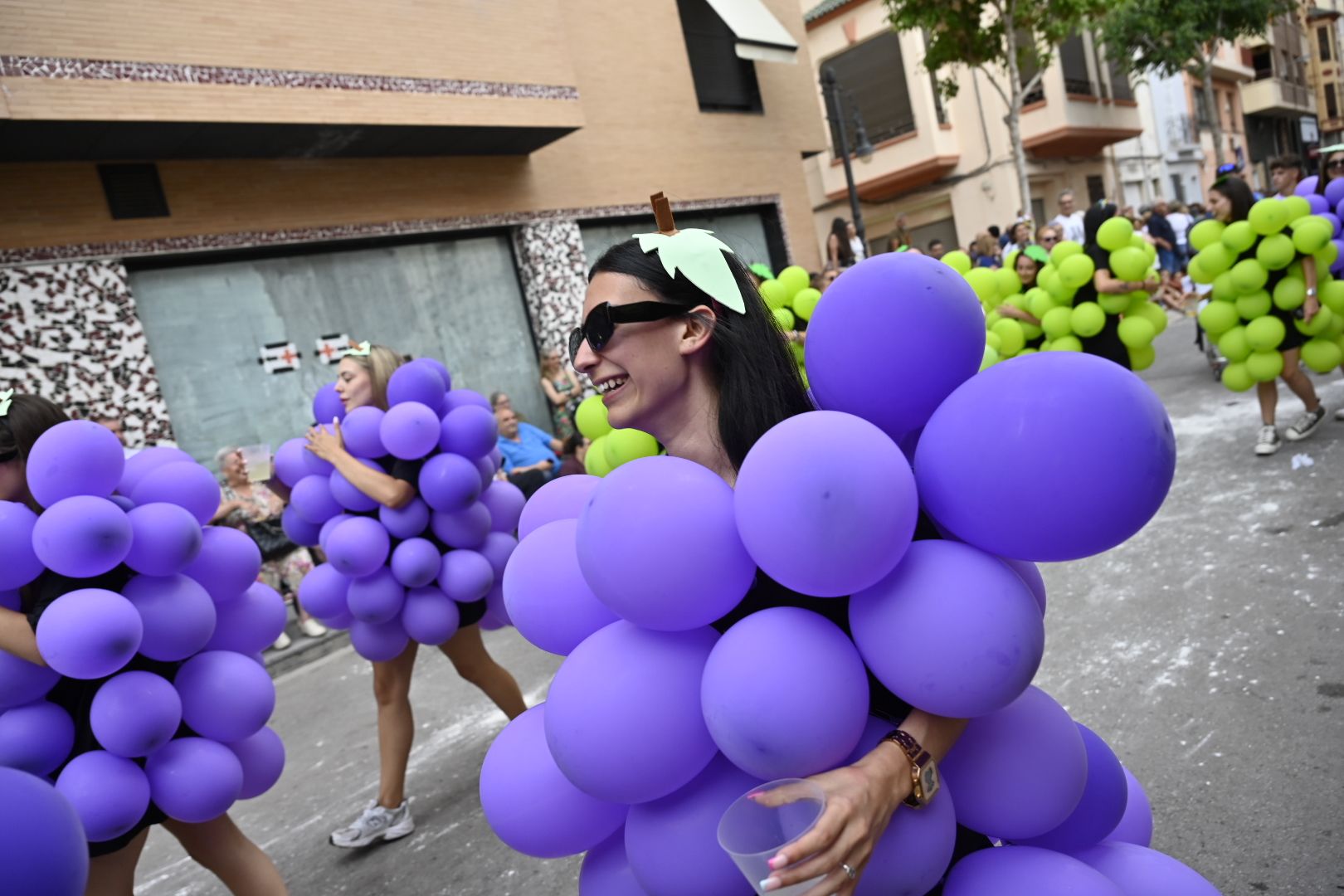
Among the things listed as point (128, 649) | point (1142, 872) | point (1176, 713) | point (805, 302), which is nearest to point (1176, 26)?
point (805, 302)

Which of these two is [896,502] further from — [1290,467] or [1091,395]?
[1290,467]

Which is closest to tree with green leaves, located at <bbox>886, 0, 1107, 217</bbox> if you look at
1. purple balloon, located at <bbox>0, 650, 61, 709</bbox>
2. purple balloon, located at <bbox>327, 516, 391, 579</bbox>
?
purple balloon, located at <bbox>327, 516, 391, 579</bbox>

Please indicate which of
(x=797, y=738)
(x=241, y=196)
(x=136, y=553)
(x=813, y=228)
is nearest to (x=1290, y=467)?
(x=797, y=738)

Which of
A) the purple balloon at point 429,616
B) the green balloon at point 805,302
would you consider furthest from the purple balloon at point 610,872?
the green balloon at point 805,302

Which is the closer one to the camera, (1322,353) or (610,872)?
(610,872)

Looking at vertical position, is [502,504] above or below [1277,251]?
below

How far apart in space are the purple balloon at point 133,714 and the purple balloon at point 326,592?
1.24m

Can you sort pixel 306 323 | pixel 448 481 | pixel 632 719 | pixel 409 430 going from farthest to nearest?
pixel 306 323 < pixel 448 481 < pixel 409 430 < pixel 632 719

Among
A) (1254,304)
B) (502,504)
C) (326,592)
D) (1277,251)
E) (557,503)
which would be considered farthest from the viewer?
(1254,304)

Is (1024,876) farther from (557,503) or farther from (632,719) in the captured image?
(557,503)

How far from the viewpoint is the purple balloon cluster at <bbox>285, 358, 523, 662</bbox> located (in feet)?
11.3

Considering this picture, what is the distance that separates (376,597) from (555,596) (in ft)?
7.42

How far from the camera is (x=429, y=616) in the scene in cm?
350

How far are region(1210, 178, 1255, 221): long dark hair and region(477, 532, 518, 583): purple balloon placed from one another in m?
4.63
